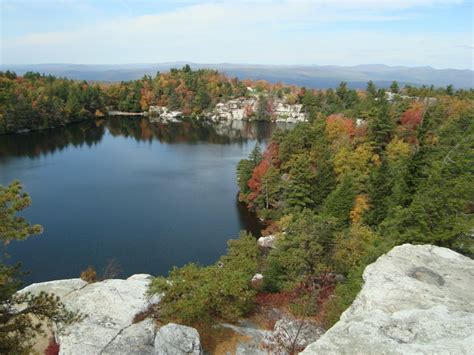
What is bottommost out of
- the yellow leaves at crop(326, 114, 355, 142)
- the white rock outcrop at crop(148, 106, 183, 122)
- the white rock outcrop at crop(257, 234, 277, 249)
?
the white rock outcrop at crop(257, 234, 277, 249)

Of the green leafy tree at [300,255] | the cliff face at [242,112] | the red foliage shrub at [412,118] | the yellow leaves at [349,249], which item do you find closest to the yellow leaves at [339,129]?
the red foliage shrub at [412,118]

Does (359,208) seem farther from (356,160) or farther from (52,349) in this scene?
(52,349)

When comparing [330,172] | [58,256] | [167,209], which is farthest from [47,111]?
[330,172]

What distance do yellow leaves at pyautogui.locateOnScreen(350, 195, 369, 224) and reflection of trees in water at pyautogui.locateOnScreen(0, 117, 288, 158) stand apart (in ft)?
162

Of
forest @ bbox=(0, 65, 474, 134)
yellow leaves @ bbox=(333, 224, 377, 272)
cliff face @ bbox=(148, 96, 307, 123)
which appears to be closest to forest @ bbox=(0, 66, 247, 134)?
forest @ bbox=(0, 65, 474, 134)

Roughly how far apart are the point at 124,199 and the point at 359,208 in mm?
25423

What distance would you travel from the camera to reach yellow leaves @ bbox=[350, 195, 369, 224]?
29125 millimetres

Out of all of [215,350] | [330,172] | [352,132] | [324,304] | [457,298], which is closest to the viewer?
[457,298]

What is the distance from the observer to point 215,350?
13938 mm

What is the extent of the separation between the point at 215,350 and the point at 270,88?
116m

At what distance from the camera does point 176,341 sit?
484 inches

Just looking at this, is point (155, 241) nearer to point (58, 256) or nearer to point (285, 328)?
point (58, 256)

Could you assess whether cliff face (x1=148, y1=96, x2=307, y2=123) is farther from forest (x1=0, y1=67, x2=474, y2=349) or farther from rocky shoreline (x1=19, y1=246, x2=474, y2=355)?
rocky shoreline (x1=19, y1=246, x2=474, y2=355)

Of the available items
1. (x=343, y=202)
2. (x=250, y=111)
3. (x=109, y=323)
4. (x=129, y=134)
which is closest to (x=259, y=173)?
(x=343, y=202)
